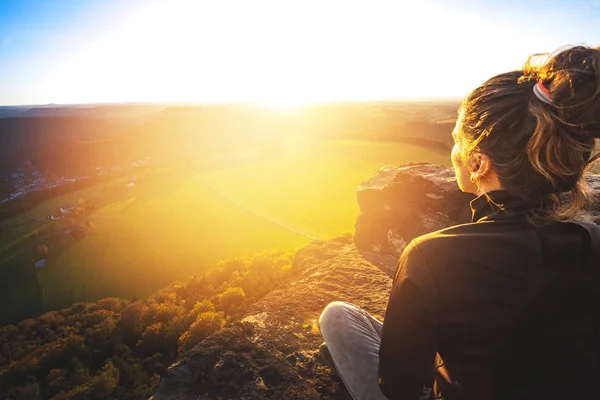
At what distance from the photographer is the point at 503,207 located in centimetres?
120

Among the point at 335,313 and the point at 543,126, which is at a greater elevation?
the point at 543,126

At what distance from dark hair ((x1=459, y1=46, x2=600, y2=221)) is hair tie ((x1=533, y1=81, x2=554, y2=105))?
1 cm

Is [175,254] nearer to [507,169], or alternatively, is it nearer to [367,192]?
[367,192]

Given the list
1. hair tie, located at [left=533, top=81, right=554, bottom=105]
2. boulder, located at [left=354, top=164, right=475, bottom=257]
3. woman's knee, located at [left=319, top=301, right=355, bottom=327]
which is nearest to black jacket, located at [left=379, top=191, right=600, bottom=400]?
hair tie, located at [left=533, top=81, right=554, bottom=105]

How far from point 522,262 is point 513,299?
0.14m

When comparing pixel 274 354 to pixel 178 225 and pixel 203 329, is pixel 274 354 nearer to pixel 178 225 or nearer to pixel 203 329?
pixel 203 329

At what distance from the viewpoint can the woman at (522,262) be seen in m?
1.07

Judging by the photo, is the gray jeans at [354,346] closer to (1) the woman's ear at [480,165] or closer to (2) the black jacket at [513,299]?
(2) the black jacket at [513,299]

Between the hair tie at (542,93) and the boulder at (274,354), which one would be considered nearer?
the hair tie at (542,93)

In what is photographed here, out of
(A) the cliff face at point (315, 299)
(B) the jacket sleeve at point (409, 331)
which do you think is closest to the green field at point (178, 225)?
(A) the cliff face at point (315, 299)

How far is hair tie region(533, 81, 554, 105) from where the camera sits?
1.05 meters

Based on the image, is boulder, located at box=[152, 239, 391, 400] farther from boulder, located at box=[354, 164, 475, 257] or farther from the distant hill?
the distant hill

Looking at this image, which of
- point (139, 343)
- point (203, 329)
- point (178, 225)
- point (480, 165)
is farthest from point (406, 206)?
point (178, 225)

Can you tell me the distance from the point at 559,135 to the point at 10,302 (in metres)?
34.5
